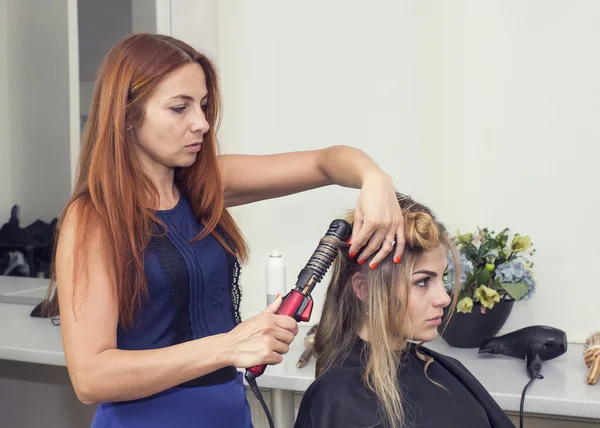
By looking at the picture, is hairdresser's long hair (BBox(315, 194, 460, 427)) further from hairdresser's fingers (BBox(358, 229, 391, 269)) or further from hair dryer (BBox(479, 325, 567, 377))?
hair dryer (BBox(479, 325, 567, 377))

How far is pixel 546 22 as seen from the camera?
1.85 m

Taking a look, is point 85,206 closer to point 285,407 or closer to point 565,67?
point 285,407

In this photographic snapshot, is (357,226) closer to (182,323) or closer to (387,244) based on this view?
(387,244)

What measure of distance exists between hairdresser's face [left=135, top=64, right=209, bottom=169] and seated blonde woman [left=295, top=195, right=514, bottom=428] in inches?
13.6

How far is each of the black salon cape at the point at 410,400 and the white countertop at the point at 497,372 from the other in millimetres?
93

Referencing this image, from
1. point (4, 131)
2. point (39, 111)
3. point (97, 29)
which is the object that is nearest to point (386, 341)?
point (97, 29)

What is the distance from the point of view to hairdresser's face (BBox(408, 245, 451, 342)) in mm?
1297

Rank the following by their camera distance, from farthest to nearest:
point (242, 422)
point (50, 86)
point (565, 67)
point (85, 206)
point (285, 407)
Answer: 1. point (50, 86)
2. point (565, 67)
3. point (285, 407)
4. point (242, 422)
5. point (85, 206)

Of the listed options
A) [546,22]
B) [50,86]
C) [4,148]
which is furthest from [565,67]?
[4,148]

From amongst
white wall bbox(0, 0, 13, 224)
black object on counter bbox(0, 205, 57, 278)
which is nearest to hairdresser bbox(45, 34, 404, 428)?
black object on counter bbox(0, 205, 57, 278)

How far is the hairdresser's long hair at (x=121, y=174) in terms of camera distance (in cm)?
106

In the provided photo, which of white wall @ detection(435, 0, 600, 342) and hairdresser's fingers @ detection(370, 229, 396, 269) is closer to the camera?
hairdresser's fingers @ detection(370, 229, 396, 269)

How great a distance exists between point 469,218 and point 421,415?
2.66 feet

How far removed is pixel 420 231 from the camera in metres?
1.28
